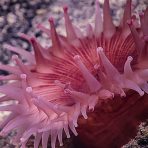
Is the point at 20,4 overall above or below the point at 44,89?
above

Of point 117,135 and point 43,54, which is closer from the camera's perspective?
point 117,135

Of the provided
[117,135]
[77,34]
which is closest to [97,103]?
[117,135]

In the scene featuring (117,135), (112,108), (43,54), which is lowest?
(117,135)

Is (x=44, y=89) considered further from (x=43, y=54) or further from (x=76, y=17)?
(x=76, y=17)

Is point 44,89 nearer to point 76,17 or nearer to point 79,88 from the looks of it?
point 79,88

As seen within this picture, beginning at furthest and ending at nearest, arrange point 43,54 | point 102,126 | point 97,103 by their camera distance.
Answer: point 43,54, point 102,126, point 97,103

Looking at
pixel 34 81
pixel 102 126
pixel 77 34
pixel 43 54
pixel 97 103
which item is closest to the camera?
pixel 97 103

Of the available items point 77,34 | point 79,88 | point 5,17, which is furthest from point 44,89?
point 5,17
